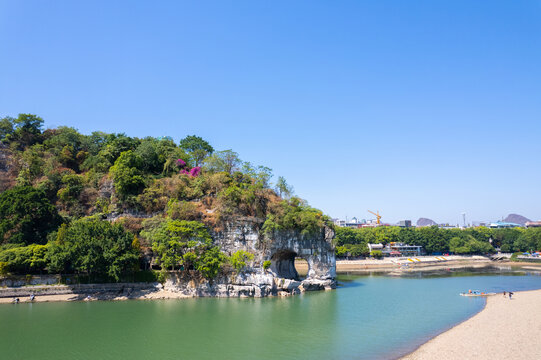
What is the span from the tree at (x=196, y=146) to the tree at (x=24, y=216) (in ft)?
68.8

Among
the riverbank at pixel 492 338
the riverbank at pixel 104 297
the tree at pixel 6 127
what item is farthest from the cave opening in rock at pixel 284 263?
the tree at pixel 6 127

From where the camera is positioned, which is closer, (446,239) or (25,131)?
(25,131)

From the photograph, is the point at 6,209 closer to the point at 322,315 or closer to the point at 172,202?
the point at 172,202

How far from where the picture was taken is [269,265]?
36156 mm

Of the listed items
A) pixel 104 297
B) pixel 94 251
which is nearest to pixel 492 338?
pixel 104 297

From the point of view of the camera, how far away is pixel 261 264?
36031mm

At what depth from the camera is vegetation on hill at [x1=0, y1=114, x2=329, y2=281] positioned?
3319 cm

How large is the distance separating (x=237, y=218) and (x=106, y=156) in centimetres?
2174

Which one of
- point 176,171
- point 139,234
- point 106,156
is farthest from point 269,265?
point 106,156

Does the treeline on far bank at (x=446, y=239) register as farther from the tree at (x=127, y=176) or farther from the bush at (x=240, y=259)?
the tree at (x=127, y=176)

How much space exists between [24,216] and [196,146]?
89.1ft

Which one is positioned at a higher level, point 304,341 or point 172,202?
point 172,202

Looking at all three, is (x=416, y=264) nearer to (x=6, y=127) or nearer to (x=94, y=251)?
(x=94, y=251)

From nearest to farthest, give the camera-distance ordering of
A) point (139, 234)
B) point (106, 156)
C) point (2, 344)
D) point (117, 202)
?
point (2, 344)
point (139, 234)
point (117, 202)
point (106, 156)
